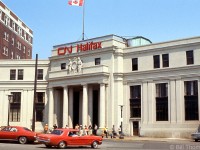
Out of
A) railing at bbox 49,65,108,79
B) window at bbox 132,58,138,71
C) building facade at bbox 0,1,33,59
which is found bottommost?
railing at bbox 49,65,108,79

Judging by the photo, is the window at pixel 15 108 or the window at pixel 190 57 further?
the window at pixel 15 108

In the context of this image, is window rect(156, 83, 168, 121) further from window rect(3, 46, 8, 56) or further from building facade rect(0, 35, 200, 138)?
window rect(3, 46, 8, 56)

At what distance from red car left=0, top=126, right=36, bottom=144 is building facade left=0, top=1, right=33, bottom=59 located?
47182 millimetres

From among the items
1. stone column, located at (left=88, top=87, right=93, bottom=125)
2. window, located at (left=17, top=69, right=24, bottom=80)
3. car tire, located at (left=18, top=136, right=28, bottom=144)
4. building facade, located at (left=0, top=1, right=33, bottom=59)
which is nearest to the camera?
car tire, located at (left=18, top=136, right=28, bottom=144)

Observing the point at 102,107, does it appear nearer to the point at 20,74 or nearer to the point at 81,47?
the point at 81,47

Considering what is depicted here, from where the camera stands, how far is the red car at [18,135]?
107 ft

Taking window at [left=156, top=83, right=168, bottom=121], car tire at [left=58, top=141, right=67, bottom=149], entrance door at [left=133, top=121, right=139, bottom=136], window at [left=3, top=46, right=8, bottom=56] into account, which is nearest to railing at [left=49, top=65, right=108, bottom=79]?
window at [left=156, top=83, right=168, bottom=121]

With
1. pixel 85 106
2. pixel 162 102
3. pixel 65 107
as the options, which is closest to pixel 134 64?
pixel 162 102

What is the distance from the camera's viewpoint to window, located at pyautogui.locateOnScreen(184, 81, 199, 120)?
48625 mm

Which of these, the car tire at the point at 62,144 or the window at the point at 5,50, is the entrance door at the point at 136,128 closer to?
the car tire at the point at 62,144

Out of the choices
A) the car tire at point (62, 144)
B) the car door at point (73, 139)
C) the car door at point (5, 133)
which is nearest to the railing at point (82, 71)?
the car door at point (5, 133)

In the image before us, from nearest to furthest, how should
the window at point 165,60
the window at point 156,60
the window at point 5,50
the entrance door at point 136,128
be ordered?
the window at point 165,60 → the window at point 156,60 → the entrance door at point 136,128 → the window at point 5,50

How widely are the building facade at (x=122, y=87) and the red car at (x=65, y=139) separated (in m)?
22.2

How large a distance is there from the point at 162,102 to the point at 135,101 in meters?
4.32
